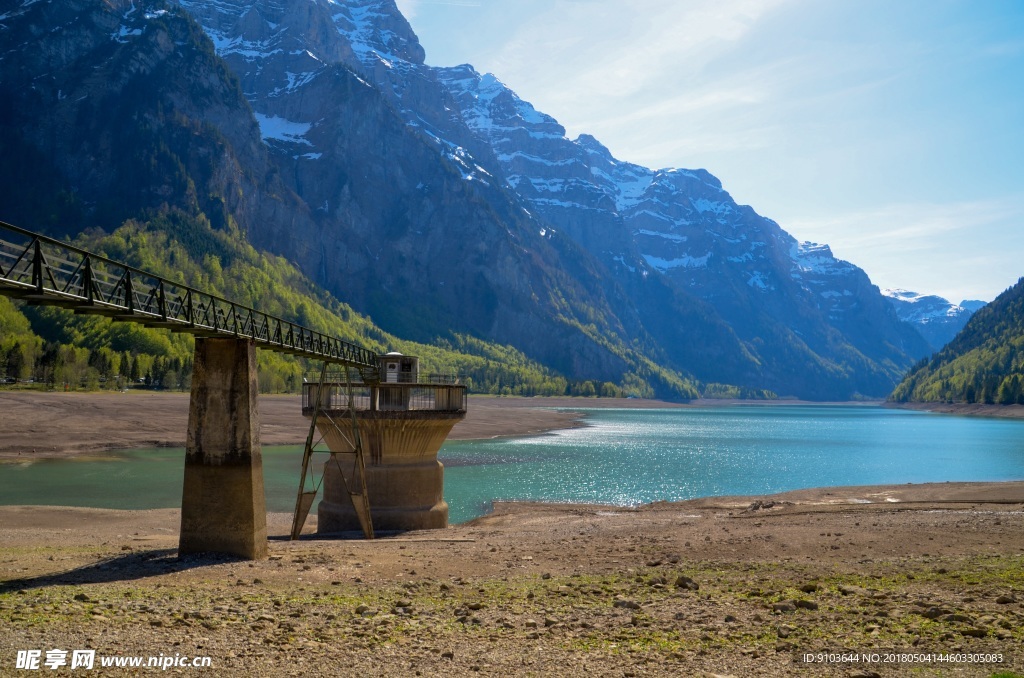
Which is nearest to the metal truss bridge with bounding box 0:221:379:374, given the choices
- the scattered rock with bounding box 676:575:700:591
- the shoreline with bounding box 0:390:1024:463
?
the scattered rock with bounding box 676:575:700:591

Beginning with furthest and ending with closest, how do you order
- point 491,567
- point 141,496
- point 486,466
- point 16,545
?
point 486,466, point 141,496, point 16,545, point 491,567

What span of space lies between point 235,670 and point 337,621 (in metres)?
2.76

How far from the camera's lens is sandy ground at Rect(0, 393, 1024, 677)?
1168 cm

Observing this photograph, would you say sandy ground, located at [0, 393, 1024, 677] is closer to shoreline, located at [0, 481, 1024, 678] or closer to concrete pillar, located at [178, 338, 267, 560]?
shoreline, located at [0, 481, 1024, 678]

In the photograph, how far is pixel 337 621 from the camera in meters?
13.7

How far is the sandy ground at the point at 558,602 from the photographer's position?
11680mm

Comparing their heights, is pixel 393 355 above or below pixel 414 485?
above

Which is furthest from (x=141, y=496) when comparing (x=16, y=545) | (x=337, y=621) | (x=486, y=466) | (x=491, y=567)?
(x=337, y=621)

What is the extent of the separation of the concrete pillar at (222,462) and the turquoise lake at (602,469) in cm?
2275

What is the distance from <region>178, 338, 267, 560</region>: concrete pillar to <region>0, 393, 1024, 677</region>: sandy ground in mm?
1020

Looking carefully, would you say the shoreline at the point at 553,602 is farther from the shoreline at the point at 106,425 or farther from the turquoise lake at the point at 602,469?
the shoreline at the point at 106,425

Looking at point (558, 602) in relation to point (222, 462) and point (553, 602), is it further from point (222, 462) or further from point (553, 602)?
point (222, 462)

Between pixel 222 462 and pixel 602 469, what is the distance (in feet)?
176

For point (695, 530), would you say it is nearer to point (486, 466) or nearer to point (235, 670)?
point (235, 670)
